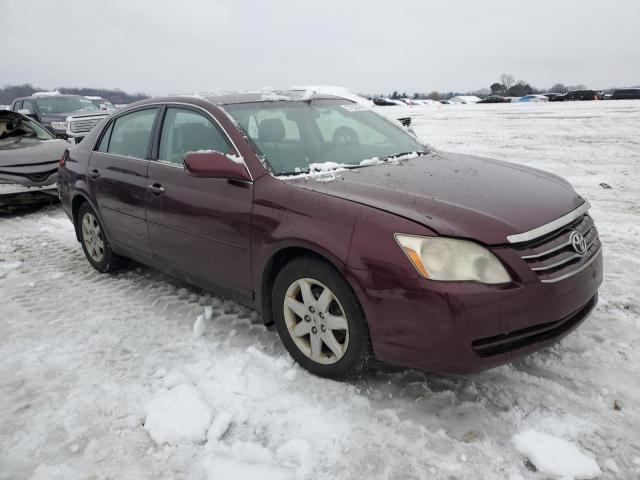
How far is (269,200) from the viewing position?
2.86m

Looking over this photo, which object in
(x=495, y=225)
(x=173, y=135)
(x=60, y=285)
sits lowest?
(x=60, y=285)

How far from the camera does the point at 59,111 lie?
624 inches

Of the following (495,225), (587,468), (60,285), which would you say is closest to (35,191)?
(60,285)

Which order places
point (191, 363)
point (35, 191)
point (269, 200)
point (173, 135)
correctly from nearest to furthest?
point (269, 200), point (191, 363), point (173, 135), point (35, 191)

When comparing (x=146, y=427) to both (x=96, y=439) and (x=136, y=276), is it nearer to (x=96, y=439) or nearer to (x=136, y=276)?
(x=96, y=439)

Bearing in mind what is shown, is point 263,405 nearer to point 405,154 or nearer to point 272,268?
point 272,268

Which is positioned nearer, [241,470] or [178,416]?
[241,470]

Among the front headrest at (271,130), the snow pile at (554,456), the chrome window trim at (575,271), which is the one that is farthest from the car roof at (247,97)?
the snow pile at (554,456)

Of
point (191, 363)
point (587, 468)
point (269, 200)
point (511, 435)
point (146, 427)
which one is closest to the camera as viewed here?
point (587, 468)

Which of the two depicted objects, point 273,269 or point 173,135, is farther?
point 173,135

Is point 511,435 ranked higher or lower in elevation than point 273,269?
lower

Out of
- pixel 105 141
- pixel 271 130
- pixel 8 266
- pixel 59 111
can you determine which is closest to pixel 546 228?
pixel 271 130

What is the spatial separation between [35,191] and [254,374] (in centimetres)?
720

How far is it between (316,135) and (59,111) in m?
15.3
